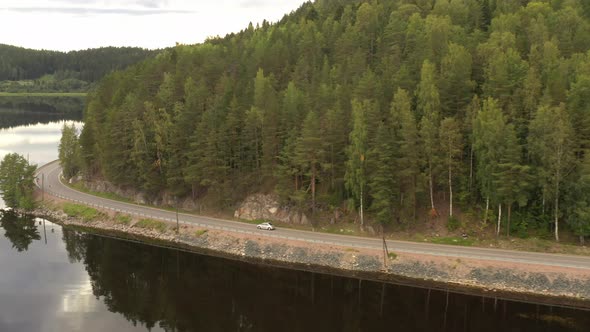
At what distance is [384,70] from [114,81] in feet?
214

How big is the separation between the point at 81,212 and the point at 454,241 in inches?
2512

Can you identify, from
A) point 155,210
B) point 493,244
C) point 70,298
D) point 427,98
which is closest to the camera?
point 70,298

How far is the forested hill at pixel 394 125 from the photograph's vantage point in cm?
5509

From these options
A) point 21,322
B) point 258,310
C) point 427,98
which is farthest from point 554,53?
point 21,322

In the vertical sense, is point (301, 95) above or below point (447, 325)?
above

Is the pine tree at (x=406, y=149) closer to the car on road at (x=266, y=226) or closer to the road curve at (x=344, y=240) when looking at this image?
the road curve at (x=344, y=240)

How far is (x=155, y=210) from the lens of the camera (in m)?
79.6

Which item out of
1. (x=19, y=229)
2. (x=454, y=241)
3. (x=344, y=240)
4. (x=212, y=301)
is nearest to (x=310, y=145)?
(x=344, y=240)

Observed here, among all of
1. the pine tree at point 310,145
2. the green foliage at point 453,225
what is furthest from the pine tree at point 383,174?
the green foliage at point 453,225

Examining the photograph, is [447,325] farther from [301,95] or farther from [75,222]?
[75,222]

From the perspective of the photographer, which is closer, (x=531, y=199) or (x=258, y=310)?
(x=258, y=310)

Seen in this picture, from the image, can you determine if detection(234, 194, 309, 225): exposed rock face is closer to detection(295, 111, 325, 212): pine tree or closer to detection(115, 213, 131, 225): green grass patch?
detection(295, 111, 325, 212): pine tree

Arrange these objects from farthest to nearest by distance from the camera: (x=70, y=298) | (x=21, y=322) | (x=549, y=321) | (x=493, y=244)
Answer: (x=493, y=244) → (x=70, y=298) → (x=21, y=322) → (x=549, y=321)

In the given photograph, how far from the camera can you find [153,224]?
2876 inches
